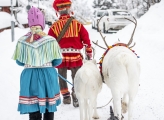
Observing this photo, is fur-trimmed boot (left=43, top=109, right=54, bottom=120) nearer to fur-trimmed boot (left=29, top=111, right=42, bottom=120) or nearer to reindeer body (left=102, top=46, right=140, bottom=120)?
fur-trimmed boot (left=29, top=111, right=42, bottom=120)

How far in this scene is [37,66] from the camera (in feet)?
12.5

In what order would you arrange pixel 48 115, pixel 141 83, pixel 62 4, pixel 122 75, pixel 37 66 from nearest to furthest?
pixel 37 66 → pixel 122 75 → pixel 48 115 → pixel 62 4 → pixel 141 83

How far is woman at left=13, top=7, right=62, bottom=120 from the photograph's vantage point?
3797 mm

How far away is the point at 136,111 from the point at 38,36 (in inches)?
98.3

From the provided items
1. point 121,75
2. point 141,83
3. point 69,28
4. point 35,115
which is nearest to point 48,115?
point 35,115

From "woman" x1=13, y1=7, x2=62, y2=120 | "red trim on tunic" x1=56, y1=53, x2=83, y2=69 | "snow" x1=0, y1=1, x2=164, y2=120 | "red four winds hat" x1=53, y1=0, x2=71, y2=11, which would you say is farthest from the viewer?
"red trim on tunic" x1=56, y1=53, x2=83, y2=69

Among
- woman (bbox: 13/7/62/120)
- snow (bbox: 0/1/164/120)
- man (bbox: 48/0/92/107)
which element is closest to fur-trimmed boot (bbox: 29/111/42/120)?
woman (bbox: 13/7/62/120)

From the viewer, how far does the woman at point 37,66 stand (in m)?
3.80

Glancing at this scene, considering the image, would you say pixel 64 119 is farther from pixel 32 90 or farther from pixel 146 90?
pixel 146 90

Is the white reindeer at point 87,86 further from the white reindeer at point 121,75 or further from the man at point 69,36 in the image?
the man at point 69,36

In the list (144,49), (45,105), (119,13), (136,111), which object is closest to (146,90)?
(136,111)

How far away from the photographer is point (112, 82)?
410 cm

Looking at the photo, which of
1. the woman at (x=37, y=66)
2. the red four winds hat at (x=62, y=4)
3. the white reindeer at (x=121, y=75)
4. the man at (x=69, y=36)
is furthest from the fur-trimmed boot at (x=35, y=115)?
the red four winds hat at (x=62, y=4)

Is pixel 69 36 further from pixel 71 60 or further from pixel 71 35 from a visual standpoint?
pixel 71 60
